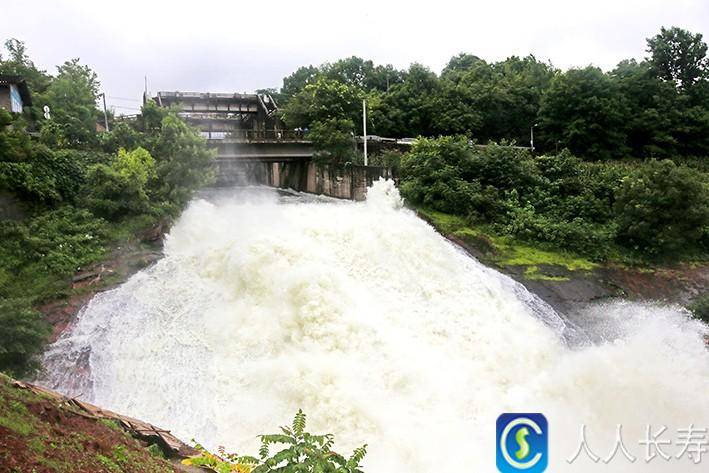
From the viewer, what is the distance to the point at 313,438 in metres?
6.01

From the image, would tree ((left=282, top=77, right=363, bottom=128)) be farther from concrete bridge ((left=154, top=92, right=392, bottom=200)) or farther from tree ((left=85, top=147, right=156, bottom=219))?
tree ((left=85, top=147, right=156, bottom=219))

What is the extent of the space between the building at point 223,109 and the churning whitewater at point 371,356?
92.0 ft

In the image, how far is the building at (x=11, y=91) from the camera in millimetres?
27000

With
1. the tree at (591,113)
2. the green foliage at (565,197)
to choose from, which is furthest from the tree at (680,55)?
the green foliage at (565,197)

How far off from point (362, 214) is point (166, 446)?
13.8m

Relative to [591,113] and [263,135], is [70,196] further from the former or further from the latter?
[591,113]

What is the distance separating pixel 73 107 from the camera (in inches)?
1167

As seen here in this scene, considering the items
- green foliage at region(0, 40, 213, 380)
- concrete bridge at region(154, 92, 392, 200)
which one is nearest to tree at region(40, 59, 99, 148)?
green foliage at region(0, 40, 213, 380)

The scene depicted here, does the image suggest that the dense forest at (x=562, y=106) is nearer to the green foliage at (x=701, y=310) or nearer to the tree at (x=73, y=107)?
the tree at (x=73, y=107)

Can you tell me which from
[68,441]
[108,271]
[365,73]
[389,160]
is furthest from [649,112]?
[68,441]

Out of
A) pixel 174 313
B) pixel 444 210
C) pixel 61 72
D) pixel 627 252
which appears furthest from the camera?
pixel 61 72

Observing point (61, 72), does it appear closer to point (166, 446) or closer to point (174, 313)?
point (174, 313)

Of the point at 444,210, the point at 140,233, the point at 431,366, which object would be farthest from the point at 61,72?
the point at 431,366

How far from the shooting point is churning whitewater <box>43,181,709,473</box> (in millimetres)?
11016
